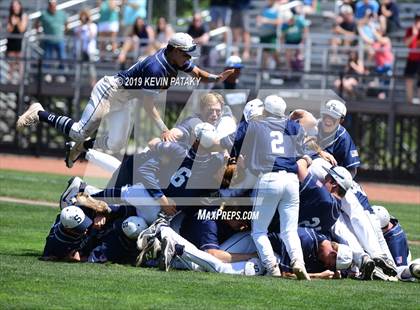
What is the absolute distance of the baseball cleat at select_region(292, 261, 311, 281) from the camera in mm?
9992

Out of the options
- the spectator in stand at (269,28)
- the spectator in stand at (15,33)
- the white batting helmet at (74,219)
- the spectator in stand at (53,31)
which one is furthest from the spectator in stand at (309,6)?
the white batting helmet at (74,219)

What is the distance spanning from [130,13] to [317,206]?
16450mm

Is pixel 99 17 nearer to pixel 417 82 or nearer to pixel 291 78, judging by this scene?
pixel 291 78

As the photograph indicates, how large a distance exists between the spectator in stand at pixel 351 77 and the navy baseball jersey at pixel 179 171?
1106 centimetres

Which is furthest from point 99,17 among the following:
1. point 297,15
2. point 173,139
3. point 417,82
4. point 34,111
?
point 173,139

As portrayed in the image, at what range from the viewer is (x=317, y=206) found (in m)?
10.6

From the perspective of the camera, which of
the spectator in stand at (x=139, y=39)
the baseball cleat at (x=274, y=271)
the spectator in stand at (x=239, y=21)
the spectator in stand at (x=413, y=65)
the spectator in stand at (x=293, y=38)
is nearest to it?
the baseball cleat at (x=274, y=271)

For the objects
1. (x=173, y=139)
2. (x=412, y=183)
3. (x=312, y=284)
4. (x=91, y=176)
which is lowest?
(x=412, y=183)

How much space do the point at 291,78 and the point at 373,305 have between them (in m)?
14.7

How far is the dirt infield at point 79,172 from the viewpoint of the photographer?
64.6 ft

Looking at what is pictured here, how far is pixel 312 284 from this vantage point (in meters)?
9.83

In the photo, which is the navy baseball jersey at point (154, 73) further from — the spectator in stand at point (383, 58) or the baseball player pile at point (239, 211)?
the spectator in stand at point (383, 58)

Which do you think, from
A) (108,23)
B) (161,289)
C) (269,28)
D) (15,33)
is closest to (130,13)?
(108,23)

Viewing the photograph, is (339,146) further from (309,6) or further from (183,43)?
(309,6)
